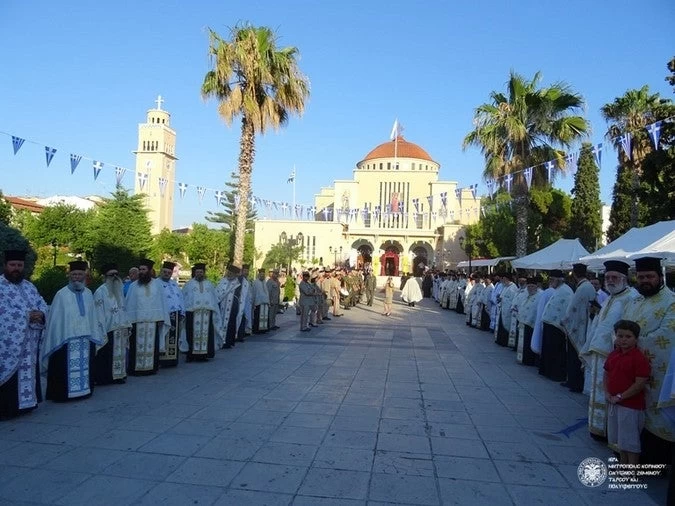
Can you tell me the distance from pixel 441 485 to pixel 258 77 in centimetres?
1644

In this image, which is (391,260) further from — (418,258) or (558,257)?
(558,257)

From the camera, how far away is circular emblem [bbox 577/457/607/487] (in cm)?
Result: 464

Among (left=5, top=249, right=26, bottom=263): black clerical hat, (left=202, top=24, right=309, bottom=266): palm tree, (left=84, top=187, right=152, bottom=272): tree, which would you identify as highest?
(left=202, top=24, right=309, bottom=266): palm tree

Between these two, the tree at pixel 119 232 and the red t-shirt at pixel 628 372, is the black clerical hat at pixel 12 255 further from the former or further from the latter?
the tree at pixel 119 232

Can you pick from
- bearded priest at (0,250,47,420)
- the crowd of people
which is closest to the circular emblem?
the crowd of people

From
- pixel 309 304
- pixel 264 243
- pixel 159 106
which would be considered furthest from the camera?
pixel 159 106

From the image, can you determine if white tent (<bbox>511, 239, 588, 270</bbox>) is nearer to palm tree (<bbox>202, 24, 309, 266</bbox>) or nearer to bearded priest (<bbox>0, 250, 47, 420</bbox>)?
palm tree (<bbox>202, 24, 309, 266</bbox>)

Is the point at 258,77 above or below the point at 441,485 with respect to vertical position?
above

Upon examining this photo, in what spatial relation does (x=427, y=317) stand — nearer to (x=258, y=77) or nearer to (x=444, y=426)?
(x=258, y=77)

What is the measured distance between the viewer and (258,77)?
18562 millimetres

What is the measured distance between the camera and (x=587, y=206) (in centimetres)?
3947

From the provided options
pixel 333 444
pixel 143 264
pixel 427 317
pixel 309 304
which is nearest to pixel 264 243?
pixel 427 317

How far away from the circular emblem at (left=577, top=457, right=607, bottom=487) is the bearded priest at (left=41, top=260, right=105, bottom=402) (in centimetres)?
566

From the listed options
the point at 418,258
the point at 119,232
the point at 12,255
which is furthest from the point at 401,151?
the point at 12,255
